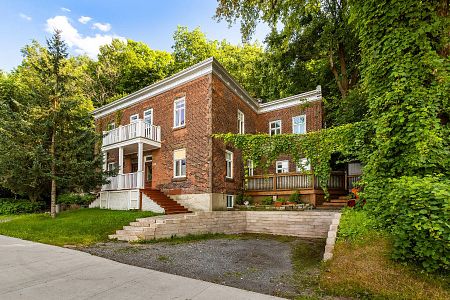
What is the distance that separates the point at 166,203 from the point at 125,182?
365cm

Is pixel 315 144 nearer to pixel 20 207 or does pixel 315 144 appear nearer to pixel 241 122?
pixel 241 122

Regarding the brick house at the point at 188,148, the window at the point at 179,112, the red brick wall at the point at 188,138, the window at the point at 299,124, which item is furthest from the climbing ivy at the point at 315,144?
the window at the point at 299,124

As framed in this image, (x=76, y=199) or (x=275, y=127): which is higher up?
(x=275, y=127)

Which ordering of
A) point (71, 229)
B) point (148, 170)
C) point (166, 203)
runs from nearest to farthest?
point (71, 229) < point (166, 203) < point (148, 170)

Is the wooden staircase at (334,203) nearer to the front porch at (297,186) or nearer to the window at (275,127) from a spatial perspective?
the front porch at (297,186)

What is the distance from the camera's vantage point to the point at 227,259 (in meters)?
7.55

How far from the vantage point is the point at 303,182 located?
56.4 ft

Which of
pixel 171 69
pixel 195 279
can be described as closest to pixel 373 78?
pixel 195 279

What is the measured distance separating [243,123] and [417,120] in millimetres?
13920

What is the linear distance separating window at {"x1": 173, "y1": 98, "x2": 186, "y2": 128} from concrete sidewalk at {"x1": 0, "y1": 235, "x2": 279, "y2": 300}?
36.6 ft

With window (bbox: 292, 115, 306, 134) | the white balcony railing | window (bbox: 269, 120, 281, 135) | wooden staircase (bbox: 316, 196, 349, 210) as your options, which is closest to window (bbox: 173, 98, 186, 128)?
the white balcony railing

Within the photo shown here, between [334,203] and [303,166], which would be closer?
[334,203]

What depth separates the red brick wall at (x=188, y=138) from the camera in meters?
15.5

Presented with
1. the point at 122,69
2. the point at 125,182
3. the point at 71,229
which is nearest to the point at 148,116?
the point at 125,182
